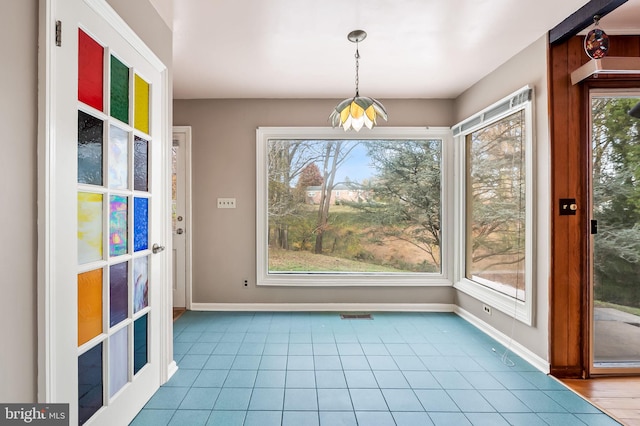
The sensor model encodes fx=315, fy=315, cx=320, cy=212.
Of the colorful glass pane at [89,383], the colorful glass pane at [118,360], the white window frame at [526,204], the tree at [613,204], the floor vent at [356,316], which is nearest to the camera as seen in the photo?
the colorful glass pane at [89,383]

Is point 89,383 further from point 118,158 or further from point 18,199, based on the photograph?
point 118,158

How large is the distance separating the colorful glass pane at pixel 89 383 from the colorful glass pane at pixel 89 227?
419mm

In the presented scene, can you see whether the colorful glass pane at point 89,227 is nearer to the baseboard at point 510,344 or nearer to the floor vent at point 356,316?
the floor vent at point 356,316

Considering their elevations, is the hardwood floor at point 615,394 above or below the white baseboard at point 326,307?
below

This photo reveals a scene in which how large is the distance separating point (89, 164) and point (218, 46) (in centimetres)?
159

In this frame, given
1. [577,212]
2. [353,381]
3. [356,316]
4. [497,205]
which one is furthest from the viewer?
[356,316]

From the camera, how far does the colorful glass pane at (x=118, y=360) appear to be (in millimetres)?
1542

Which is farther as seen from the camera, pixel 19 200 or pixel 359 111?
A: pixel 359 111

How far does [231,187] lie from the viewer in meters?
3.66

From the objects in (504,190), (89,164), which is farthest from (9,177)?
(504,190)

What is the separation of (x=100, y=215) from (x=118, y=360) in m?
0.75

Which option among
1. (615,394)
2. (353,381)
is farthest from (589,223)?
(353,381)

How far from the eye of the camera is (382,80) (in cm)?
316

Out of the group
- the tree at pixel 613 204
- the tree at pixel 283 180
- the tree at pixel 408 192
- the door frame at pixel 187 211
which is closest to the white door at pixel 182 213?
the door frame at pixel 187 211
